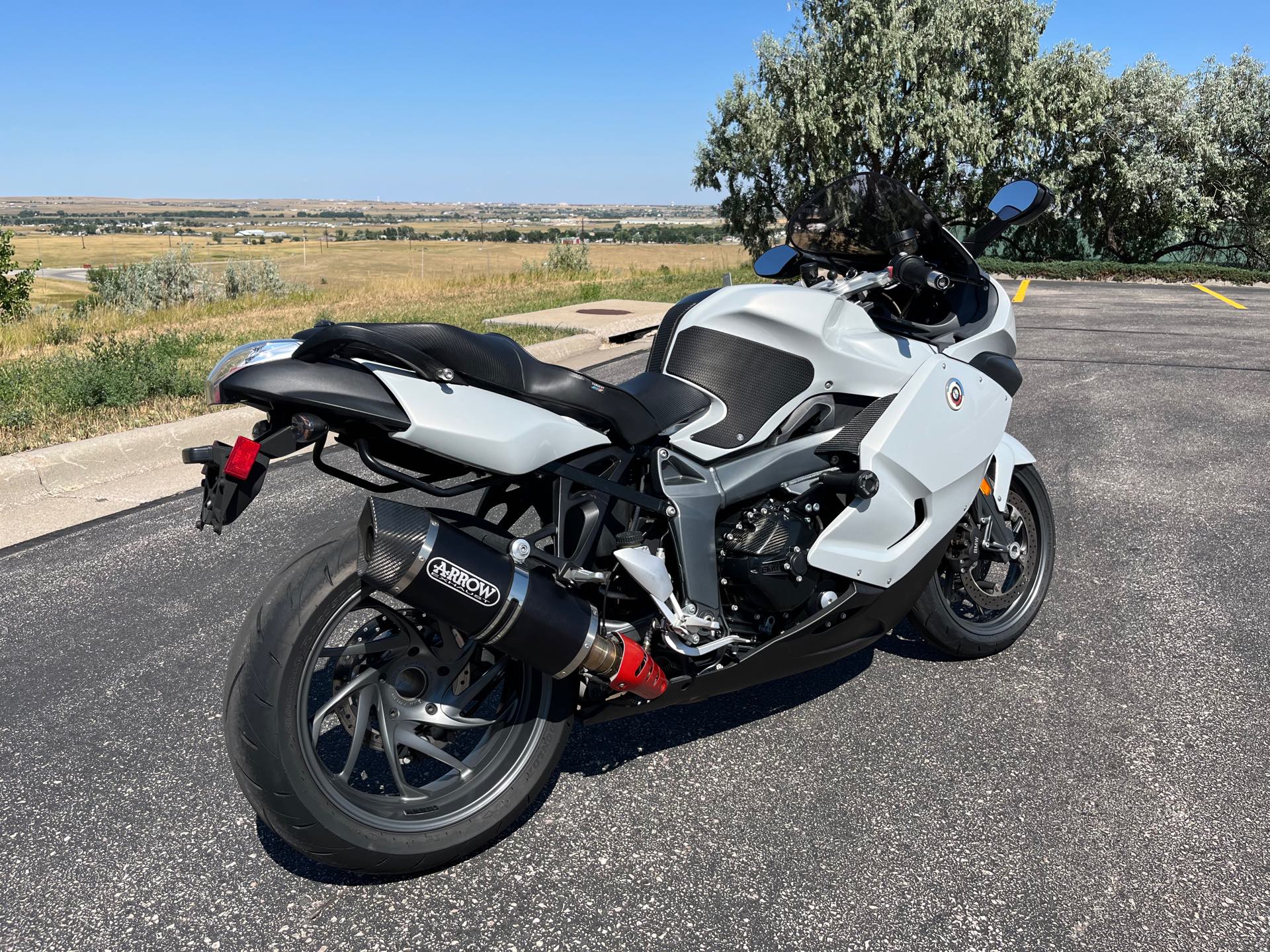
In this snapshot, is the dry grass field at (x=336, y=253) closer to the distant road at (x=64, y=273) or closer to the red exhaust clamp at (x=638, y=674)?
the distant road at (x=64, y=273)

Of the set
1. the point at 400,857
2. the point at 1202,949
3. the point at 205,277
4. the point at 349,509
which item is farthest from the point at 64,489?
the point at 205,277

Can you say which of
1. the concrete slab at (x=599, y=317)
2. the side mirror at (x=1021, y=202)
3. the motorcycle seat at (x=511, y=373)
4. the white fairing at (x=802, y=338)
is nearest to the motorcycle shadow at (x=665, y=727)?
the white fairing at (x=802, y=338)

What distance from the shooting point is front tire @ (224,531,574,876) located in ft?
8.11

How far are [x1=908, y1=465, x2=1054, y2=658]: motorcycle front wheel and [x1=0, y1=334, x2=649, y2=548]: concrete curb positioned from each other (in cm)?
446

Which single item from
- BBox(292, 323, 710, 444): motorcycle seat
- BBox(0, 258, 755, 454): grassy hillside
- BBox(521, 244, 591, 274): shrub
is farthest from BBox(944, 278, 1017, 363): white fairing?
BBox(521, 244, 591, 274): shrub

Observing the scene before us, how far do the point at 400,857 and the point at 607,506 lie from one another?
41.7 inches

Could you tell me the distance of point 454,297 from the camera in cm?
1730

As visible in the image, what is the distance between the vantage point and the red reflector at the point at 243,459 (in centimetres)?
232

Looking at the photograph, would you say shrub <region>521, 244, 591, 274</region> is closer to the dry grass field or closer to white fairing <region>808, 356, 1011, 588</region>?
white fairing <region>808, 356, 1011, 588</region>

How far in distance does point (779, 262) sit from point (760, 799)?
1.98 metres

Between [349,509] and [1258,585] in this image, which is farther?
[349,509]

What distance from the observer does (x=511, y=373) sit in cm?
261

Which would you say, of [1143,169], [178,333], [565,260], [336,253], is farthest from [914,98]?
[336,253]

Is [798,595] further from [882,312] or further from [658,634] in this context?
[882,312]
